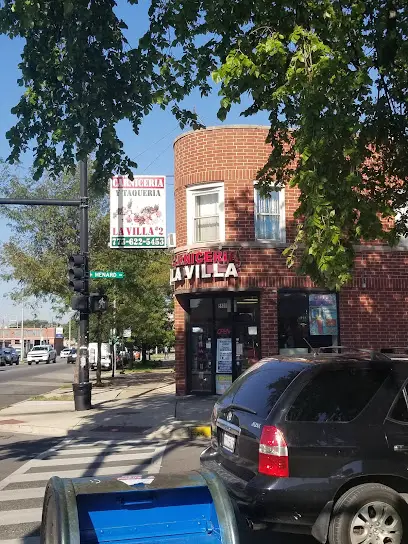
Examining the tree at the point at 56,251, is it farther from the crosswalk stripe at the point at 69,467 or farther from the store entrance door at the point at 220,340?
the crosswalk stripe at the point at 69,467

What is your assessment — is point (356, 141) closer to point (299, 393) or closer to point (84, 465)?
point (299, 393)

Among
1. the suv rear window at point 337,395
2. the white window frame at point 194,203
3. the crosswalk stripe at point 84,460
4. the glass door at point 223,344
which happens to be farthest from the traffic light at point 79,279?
the suv rear window at point 337,395

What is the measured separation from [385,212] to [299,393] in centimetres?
407

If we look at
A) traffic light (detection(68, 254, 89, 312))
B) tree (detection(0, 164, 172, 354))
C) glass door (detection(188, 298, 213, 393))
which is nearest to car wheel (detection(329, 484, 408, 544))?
traffic light (detection(68, 254, 89, 312))

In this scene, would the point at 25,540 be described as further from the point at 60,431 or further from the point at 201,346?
the point at 201,346

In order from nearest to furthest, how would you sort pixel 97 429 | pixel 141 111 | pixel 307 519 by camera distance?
pixel 307 519 < pixel 141 111 < pixel 97 429

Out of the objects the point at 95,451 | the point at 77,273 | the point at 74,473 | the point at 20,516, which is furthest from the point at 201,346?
the point at 20,516

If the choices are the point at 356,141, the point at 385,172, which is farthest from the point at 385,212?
the point at 385,172

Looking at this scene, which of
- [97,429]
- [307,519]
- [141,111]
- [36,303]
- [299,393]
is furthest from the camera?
[36,303]

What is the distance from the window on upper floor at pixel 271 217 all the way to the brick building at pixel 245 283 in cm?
3

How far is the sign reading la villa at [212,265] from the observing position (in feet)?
49.5

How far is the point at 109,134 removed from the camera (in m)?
7.25

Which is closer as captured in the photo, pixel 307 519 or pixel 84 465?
pixel 307 519

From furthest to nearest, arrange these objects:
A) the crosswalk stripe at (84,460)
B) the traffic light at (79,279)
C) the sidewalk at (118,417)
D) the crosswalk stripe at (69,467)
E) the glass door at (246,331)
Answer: the glass door at (246,331) → the traffic light at (79,279) → the sidewalk at (118,417) → the crosswalk stripe at (84,460) → the crosswalk stripe at (69,467)
